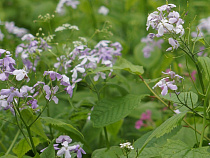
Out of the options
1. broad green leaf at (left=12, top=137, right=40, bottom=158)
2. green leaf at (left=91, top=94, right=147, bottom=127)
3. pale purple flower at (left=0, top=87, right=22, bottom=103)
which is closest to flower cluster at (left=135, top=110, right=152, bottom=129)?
green leaf at (left=91, top=94, right=147, bottom=127)

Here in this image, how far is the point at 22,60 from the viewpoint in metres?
2.40

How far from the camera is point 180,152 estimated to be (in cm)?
147

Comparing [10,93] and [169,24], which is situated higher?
[169,24]

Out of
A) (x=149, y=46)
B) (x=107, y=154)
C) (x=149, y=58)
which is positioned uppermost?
(x=149, y=46)

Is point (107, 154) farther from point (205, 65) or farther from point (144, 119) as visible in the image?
point (144, 119)

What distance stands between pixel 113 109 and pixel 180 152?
1.85 ft

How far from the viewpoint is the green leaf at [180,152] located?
145 cm

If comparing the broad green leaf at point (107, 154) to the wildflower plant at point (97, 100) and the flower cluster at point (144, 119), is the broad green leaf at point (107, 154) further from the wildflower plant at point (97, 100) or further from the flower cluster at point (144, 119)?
the flower cluster at point (144, 119)

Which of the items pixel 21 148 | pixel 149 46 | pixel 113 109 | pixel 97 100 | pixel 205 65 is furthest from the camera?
pixel 149 46

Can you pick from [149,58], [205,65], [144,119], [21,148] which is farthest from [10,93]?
[149,58]

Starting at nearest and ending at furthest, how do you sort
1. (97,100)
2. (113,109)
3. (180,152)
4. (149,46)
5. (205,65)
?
(180,152), (205,65), (113,109), (97,100), (149,46)

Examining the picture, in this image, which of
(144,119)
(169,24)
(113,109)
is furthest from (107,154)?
(144,119)

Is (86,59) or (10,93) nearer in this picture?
(10,93)

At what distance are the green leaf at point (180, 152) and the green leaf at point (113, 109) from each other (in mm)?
413
